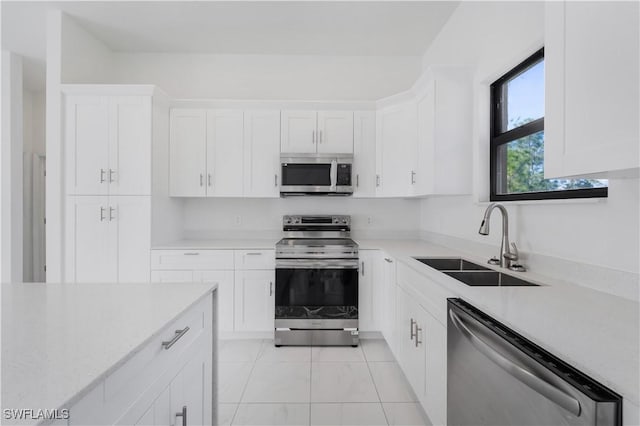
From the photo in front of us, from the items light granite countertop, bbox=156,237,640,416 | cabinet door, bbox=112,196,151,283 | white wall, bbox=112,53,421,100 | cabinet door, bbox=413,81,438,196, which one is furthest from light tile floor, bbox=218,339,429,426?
white wall, bbox=112,53,421,100

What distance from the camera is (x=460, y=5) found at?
8.95ft

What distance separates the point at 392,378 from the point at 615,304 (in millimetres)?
1608

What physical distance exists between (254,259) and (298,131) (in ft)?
4.38

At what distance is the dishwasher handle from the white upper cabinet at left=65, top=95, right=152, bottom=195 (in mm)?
2831

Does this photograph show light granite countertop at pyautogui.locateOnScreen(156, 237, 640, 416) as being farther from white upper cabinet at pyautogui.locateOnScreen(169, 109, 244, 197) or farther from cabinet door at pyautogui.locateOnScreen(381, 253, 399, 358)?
white upper cabinet at pyautogui.locateOnScreen(169, 109, 244, 197)

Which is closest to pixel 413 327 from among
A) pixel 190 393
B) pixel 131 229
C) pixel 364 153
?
pixel 190 393

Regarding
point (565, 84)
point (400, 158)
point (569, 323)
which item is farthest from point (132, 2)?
point (569, 323)

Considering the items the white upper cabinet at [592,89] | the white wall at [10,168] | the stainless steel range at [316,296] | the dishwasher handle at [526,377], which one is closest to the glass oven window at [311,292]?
the stainless steel range at [316,296]

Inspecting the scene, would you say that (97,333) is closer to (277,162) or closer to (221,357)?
(221,357)

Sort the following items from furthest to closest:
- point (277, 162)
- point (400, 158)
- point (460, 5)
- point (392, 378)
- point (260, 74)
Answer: point (260, 74) < point (277, 162) < point (400, 158) < point (460, 5) < point (392, 378)

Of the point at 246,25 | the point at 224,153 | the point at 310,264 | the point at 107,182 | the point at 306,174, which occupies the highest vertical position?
the point at 246,25

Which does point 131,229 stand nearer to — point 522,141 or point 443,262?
point 443,262

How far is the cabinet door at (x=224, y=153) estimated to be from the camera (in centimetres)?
335

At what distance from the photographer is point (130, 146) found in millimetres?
2990
